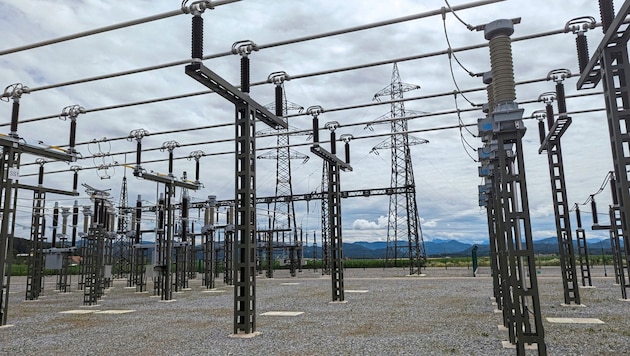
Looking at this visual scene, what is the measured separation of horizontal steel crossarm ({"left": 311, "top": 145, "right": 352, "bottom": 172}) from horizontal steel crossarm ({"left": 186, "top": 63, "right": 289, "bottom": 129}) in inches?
114

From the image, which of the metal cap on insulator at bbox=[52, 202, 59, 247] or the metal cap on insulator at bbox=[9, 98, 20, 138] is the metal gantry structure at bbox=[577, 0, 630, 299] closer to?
the metal cap on insulator at bbox=[9, 98, 20, 138]

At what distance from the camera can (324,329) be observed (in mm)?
10094

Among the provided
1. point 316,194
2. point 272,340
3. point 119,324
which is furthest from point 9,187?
point 316,194

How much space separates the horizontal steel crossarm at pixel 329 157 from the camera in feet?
49.1

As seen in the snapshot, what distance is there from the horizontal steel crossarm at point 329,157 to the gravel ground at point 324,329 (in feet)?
16.1

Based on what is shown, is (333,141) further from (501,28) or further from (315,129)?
(501,28)

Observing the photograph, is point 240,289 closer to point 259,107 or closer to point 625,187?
point 259,107

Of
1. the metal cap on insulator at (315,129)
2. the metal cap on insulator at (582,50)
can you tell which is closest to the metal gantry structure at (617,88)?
the metal cap on insulator at (582,50)

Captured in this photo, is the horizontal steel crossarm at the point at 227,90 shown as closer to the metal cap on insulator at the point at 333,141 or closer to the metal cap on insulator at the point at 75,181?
the metal cap on insulator at the point at 333,141

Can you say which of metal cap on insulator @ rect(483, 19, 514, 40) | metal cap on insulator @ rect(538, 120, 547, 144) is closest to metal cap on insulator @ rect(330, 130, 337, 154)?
metal cap on insulator @ rect(538, 120, 547, 144)

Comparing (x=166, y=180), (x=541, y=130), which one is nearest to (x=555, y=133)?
(x=541, y=130)

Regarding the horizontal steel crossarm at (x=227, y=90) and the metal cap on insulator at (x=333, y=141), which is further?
the metal cap on insulator at (x=333, y=141)

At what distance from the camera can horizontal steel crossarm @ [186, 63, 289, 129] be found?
29.1ft

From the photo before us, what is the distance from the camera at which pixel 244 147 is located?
10703 millimetres
